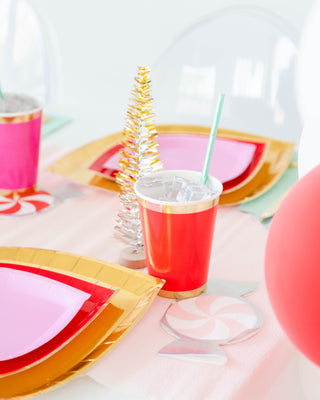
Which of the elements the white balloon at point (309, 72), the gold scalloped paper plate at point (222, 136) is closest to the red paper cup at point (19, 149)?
the gold scalloped paper plate at point (222, 136)

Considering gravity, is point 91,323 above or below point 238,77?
below

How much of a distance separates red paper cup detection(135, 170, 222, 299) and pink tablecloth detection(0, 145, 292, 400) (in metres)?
0.03

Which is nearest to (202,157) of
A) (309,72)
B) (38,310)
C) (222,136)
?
(222,136)

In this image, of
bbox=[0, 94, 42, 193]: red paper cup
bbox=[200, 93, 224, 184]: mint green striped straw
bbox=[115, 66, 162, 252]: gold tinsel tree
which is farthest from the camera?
bbox=[0, 94, 42, 193]: red paper cup

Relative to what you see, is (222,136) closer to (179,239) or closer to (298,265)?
(179,239)

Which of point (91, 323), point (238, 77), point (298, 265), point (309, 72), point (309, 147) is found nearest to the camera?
point (298, 265)

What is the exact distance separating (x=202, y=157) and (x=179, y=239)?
38cm

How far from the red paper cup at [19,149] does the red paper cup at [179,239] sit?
28 cm

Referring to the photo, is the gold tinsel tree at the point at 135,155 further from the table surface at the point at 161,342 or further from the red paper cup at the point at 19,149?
the red paper cup at the point at 19,149

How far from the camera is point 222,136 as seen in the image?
3.55 ft

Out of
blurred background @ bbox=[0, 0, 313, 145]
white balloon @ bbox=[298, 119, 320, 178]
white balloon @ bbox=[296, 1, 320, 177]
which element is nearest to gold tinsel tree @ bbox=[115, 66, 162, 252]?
white balloon @ bbox=[298, 119, 320, 178]

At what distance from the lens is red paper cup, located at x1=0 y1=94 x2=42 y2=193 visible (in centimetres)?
90

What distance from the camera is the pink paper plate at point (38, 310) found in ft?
1.88

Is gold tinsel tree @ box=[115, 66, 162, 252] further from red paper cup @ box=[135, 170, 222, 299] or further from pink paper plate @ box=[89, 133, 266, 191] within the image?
pink paper plate @ box=[89, 133, 266, 191]
